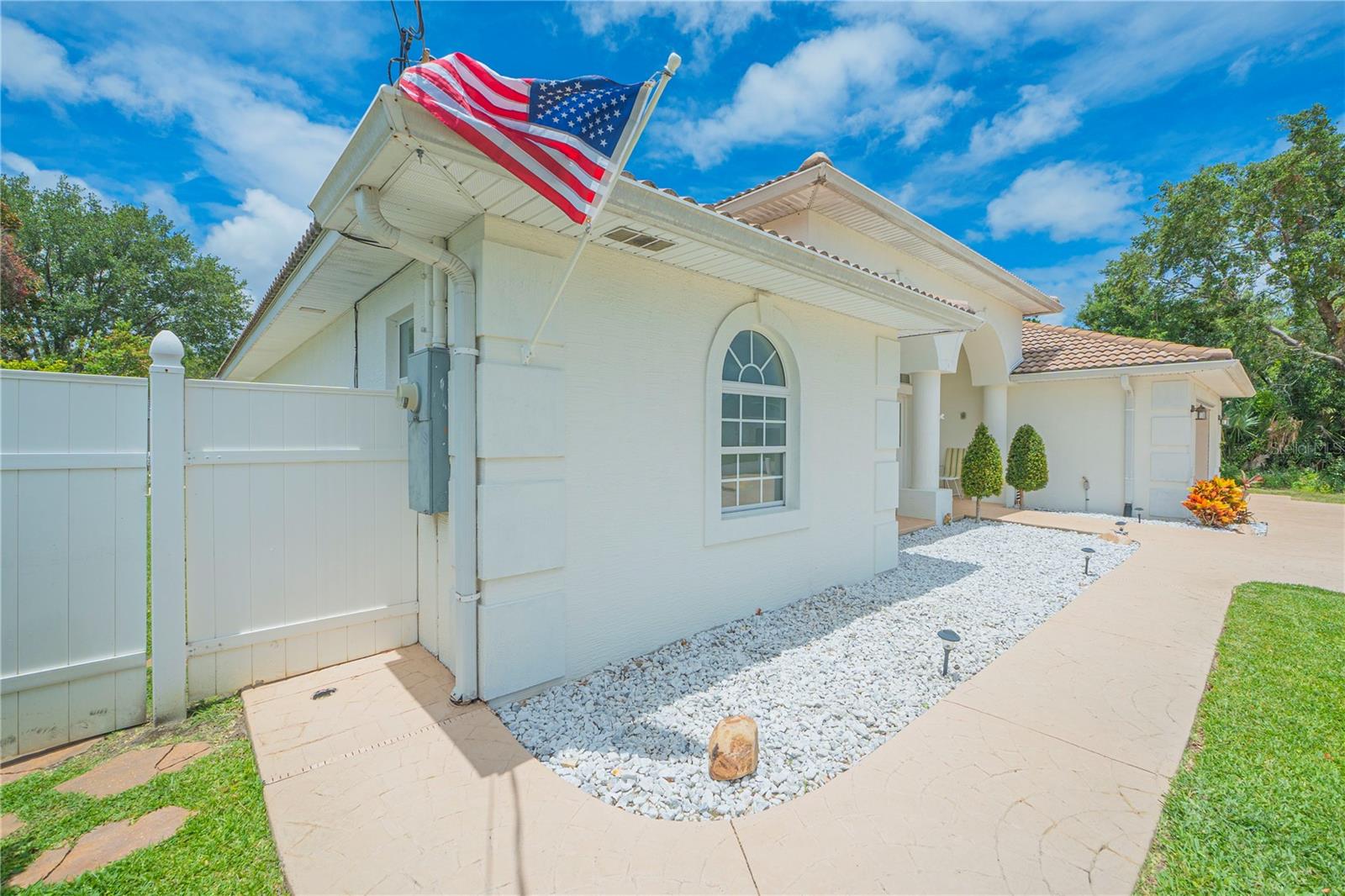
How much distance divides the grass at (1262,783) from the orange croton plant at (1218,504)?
800 cm

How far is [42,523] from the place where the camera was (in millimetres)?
3338

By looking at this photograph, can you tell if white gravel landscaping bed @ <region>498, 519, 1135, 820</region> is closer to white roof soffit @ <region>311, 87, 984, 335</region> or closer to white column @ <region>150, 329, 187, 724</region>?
white column @ <region>150, 329, 187, 724</region>

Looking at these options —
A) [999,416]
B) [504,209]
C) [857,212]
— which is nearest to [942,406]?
[999,416]

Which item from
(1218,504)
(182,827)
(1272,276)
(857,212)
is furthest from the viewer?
(1272,276)

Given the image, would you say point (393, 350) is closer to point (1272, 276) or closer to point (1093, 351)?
point (1093, 351)

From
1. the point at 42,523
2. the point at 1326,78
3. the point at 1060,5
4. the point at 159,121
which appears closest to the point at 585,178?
the point at 42,523

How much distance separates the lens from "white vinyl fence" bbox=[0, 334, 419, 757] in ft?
10.9

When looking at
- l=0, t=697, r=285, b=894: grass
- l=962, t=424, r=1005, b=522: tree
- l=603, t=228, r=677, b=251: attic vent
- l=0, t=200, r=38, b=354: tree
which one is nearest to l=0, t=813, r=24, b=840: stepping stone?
l=0, t=697, r=285, b=894: grass

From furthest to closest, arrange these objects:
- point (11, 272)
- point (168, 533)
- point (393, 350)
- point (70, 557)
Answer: point (11, 272)
point (393, 350)
point (168, 533)
point (70, 557)

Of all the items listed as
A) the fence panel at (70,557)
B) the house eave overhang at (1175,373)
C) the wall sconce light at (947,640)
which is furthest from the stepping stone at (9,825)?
the house eave overhang at (1175,373)

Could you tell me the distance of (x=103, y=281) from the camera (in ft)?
85.8

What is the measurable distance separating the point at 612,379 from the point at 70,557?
3804mm

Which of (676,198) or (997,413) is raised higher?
(676,198)

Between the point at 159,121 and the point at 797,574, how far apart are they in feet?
36.4
